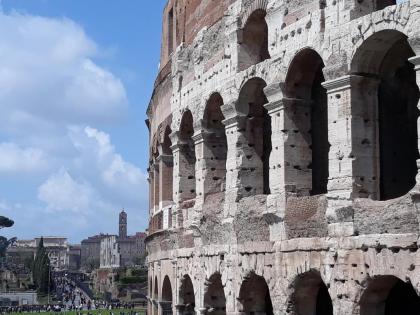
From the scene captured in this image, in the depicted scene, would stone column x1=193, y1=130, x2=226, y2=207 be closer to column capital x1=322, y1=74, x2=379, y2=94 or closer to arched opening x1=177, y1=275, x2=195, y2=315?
arched opening x1=177, y1=275, x2=195, y2=315

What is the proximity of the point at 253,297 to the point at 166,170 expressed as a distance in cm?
638

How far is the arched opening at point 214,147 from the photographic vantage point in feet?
52.6

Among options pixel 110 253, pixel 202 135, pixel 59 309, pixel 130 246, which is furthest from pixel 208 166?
pixel 130 246

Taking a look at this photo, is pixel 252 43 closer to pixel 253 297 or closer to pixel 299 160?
pixel 299 160

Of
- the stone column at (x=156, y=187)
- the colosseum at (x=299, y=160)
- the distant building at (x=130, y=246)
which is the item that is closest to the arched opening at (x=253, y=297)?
the colosseum at (x=299, y=160)

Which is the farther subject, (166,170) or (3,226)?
(3,226)

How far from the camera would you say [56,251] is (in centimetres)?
12319

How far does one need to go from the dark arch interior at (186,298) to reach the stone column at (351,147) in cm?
644

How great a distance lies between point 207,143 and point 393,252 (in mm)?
6384

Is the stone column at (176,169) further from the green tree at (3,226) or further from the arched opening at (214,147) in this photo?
the green tree at (3,226)

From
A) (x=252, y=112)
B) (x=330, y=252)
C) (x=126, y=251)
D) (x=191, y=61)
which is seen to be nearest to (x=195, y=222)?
(x=252, y=112)

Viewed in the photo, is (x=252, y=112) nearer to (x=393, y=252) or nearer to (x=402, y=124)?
(x=402, y=124)

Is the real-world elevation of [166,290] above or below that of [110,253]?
below

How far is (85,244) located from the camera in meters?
144
